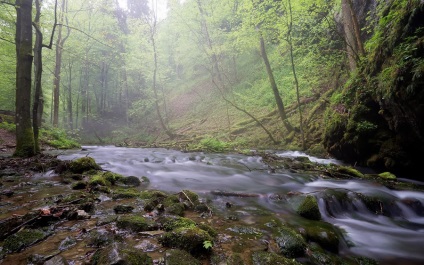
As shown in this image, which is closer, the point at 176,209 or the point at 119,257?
the point at 119,257

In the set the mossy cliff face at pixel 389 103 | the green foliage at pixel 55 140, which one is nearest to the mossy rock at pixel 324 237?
the mossy cliff face at pixel 389 103

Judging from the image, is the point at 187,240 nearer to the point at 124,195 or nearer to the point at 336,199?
the point at 124,195

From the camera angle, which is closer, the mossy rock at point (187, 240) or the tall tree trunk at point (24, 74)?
the mossy rock at point (187, 240)

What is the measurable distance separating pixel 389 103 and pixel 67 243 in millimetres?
7232

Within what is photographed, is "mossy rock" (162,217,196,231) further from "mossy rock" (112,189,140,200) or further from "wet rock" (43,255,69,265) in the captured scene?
"mossy rock" (112,189,140,200)

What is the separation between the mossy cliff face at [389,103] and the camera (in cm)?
550

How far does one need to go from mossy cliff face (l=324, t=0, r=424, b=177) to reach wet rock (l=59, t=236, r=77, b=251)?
6733 mm

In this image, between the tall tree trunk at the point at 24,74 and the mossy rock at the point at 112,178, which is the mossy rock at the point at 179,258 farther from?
the tall tree trunk at the point at 24,74

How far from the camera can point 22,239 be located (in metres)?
2.49

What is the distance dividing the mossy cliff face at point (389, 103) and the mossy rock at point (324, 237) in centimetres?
398

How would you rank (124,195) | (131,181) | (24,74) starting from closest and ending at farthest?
(124,195), (131,181), (24,74)

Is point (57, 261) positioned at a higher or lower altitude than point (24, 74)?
lower

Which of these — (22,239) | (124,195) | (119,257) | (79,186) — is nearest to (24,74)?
(79,186)

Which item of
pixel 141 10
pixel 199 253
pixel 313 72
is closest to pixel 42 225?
pixel 199 253
